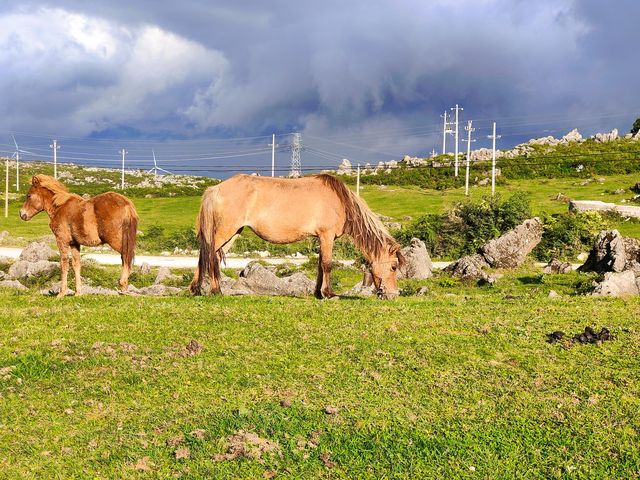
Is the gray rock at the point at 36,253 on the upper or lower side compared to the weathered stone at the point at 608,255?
lower

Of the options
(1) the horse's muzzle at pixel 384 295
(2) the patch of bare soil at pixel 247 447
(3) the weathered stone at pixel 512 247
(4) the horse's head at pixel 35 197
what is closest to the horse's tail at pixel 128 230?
(4) the horse's head at pixel 35 197

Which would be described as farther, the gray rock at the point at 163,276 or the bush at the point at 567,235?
the bush at the point at 567,235

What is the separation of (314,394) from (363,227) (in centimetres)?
658

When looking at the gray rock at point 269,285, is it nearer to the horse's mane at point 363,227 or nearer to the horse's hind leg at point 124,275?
the horse's hind leg at point 124,275

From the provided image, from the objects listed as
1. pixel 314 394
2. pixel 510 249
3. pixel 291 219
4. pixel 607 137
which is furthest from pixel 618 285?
pixel 607 137

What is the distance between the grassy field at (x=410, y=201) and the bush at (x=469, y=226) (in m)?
14.1

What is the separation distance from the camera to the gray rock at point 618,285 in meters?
16.6

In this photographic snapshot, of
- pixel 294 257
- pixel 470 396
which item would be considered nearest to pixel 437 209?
pixel 294 257

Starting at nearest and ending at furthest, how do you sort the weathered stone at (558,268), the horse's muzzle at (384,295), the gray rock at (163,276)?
the horse's muzzle at (384,295) < the gray rock at (163,276) < the weathered stone at (558,268)

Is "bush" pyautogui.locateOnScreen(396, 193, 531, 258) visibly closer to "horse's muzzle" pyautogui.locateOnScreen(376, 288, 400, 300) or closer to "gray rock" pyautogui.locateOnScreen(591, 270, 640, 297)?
"gray rock" pyautogui.locateOnScreen(591, 270, 640, 297)

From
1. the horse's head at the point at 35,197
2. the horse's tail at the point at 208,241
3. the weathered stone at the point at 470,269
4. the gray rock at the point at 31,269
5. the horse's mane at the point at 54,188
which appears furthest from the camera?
the weathered stone at the point at 470,269

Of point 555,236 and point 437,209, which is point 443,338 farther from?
point 437,209

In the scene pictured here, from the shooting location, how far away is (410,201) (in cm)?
6500

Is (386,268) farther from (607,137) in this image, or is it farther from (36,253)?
(607,137)
